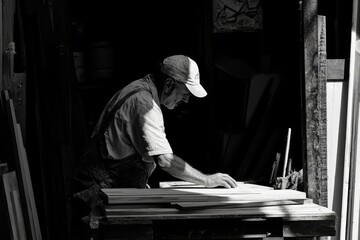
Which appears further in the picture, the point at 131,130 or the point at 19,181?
the point at 19,181

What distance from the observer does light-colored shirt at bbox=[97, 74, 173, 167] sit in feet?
20.0

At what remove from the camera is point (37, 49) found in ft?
26.9

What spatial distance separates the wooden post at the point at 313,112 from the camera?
620 centimetres

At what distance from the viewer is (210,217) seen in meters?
5.09

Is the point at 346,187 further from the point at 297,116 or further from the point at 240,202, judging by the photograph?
the point at 240,202

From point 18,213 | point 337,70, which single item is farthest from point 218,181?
point 18,213

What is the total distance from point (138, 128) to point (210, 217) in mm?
1373

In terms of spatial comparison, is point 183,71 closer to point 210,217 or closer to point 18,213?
point 210,217

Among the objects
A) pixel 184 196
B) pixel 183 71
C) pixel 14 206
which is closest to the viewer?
pixel 184 196

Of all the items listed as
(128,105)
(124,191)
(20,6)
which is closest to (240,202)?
(124,191)

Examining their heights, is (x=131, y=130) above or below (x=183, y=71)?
below

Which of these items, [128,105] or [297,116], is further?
[297,116]

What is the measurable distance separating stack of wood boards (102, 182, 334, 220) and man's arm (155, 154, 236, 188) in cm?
34

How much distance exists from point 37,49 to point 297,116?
9.26 ft
